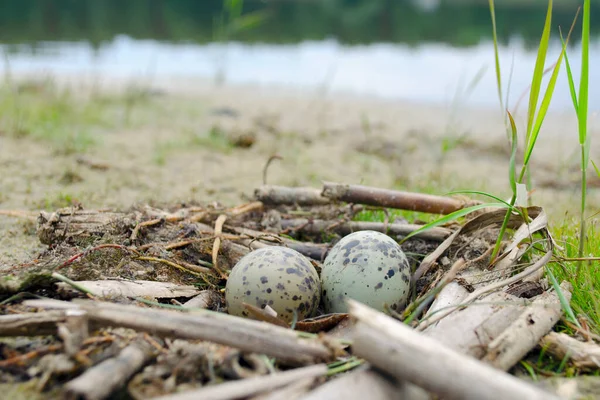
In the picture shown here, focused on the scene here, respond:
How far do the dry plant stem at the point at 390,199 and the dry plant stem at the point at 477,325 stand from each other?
3.86 feet

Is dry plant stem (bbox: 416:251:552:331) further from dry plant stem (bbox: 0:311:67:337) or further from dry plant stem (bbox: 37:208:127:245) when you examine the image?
dry plant stem (bbox: 37:208:127:245)

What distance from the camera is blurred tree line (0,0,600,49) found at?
1705 centimetres

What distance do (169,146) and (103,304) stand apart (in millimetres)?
4434

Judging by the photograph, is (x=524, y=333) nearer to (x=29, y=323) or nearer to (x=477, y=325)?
(x=477, y=325)

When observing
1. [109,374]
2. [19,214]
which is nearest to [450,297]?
[109,374]

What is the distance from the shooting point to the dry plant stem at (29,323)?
7.40ft

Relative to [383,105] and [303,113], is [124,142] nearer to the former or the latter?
[303,113]

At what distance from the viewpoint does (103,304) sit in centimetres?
229

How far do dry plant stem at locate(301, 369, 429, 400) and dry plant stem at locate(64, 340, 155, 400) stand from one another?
2.23 feet

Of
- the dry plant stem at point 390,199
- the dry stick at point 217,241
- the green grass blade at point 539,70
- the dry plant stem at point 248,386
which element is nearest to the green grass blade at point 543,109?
the green grass blade at point 539,70

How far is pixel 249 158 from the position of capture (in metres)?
6.44

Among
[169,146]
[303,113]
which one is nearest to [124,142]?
[169,146]

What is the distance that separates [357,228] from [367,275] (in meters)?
0.88

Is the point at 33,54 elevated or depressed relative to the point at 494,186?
elevated
